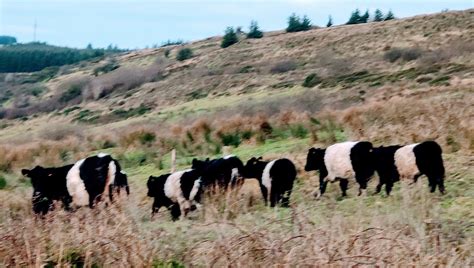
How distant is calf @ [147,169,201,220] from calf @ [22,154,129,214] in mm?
569

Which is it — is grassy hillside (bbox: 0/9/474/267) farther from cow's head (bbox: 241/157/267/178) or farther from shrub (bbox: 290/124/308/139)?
cow's head (bbox: 241/157/267/178)

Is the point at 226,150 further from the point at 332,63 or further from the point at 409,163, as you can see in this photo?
the point at 332,63

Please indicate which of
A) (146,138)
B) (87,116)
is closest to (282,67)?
(87,116)

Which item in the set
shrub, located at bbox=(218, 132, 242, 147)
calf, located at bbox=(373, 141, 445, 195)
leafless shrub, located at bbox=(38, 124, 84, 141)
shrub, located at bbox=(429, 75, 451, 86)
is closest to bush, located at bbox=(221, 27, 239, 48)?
leafless shrub, located at bbox=(38, 124, 84, 141)

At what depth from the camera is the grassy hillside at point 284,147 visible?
6.45m

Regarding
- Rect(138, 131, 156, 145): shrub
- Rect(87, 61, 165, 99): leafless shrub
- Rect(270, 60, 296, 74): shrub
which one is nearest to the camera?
Rect(138, 131, 156, 145): shrub

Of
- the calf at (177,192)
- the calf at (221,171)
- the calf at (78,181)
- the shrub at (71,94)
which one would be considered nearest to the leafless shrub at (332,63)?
the shrub at (71,94)

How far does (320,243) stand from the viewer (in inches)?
241

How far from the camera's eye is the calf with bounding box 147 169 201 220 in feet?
39.2

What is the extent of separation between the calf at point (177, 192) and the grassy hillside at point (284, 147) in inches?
12.8

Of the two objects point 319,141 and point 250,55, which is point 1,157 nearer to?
point 319,141

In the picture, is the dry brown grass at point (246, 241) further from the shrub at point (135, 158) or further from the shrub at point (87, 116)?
the shrub at point (87, 116)

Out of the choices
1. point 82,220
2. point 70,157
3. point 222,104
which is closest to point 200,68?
point 222,104

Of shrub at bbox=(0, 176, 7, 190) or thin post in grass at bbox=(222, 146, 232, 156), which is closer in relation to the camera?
shrub at bbox=(0, 176, 7, 190)
